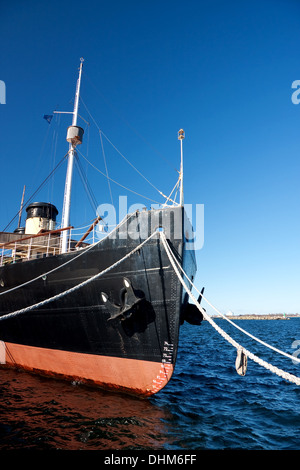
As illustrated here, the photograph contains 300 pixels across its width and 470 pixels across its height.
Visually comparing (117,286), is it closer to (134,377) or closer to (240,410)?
(134,377)

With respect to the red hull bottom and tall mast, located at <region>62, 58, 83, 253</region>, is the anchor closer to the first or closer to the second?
the red hull bottom

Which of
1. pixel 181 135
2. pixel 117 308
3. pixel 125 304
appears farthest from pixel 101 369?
pixel 181 135

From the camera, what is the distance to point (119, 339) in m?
7.47

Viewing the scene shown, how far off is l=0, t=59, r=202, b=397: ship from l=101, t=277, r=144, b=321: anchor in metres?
0.03

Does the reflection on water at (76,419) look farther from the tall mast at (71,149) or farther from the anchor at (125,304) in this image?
the tall mast at (71,149)

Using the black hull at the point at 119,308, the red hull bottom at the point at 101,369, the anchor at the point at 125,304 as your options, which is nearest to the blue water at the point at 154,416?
the red hull bottom at the point at 101,369

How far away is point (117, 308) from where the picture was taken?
7.07 meters

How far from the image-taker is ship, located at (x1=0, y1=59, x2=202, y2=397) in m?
7.05

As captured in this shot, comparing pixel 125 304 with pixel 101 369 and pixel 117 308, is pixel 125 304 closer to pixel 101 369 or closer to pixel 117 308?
pixel 117 308

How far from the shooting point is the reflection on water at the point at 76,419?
488cm

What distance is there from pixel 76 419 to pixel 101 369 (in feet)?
6.68

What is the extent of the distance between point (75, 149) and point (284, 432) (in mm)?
12503

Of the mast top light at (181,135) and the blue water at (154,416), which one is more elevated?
the mast top light at (181,135)

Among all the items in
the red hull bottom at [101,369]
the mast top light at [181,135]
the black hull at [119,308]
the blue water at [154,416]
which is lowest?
the blue water at [154,416]
